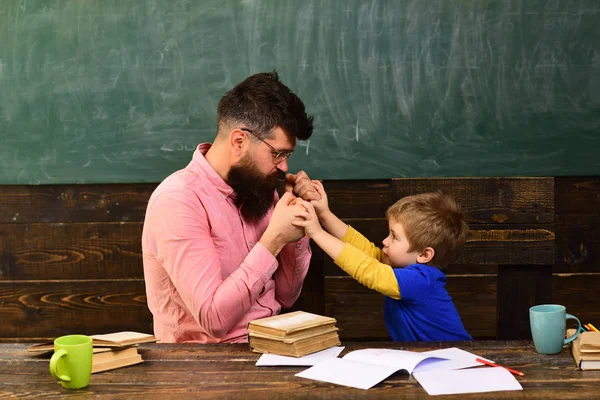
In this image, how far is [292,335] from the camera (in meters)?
1.77

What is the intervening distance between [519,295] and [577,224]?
1.10m

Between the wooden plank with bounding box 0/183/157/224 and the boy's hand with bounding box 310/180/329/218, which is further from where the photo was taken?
the wooden plank with bounding box 0/183/157/224

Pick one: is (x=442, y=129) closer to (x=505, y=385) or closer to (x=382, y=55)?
(x=382, y=55)

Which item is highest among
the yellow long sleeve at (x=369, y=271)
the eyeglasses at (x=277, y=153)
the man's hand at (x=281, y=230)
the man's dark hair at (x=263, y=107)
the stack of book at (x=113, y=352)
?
the man's dark hair at (x=263, y=107)

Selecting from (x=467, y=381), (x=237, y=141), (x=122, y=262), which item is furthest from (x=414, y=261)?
(x=122, y=262)

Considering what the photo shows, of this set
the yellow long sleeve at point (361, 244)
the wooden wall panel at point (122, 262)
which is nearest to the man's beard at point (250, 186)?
the yellow long sleeve at point (361, 244)

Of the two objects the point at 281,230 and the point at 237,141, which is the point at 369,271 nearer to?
the point at 281,230

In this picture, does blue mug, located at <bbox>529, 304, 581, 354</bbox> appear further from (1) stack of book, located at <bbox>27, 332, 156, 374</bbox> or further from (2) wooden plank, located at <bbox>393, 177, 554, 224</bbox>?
(1) stack of book, located at <bbox>27, 332, 156, 374</bbox>

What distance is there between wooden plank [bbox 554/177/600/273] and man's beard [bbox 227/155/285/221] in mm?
1582

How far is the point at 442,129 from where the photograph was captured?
3.29 metres

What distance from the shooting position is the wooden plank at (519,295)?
2.38m

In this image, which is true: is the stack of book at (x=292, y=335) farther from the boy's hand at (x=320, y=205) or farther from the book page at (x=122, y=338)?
the boy's hand at (x=320, y=205)

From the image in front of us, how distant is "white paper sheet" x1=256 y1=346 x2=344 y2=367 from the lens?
1.71 metres

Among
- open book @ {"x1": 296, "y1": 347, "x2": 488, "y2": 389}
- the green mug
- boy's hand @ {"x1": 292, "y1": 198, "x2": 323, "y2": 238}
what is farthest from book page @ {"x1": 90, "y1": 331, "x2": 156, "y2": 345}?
boy's hand @ {"x1": 292, "y1": 198, "x2": 323, "y2": 238}
